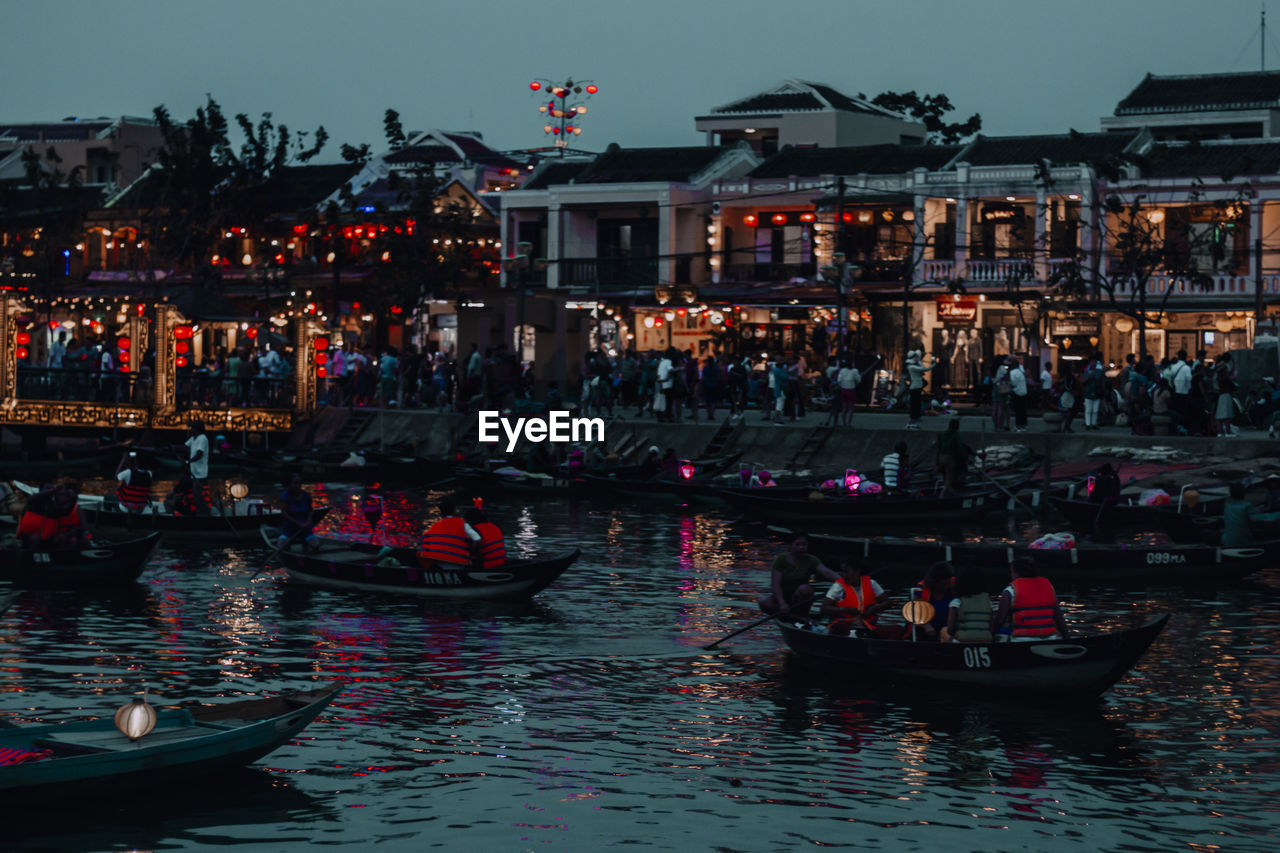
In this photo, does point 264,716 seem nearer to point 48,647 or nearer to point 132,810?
point 132,810

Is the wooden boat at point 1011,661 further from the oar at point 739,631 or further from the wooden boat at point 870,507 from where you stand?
the wooden boat at point 870,507

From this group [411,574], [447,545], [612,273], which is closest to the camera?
[447,545]

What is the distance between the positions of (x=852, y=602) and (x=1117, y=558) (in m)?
8.26

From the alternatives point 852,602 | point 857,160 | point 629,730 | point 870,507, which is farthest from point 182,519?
point 857,160

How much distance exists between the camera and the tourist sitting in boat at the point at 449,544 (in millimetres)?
24797

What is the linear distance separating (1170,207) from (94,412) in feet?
115

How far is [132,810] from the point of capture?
1447cm

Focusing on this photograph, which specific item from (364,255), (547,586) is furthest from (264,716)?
(364,255)

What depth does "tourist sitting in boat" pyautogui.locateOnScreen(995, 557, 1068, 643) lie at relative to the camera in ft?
59.4

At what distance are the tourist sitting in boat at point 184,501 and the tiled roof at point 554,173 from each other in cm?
3788

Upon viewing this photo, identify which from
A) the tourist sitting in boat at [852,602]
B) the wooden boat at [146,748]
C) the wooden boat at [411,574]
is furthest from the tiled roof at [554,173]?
the wooden boat at [146,748]

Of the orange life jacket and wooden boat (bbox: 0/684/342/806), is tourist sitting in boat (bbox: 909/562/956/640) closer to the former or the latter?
wooden boat (bbox: 0/684/342/806)

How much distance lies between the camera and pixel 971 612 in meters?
18.5

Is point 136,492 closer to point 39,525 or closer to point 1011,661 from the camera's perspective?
point 39,525
